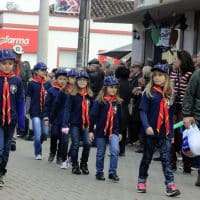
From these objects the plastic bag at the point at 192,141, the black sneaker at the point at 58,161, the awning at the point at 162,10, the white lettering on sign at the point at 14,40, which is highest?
the awning at the point at 162,10

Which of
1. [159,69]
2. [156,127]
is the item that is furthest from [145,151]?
→ [159,69]

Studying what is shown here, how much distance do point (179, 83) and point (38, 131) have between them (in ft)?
9.40

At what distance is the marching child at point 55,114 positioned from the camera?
12891 mm

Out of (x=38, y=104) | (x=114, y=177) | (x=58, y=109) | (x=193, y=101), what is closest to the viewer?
(x=193, y=101)

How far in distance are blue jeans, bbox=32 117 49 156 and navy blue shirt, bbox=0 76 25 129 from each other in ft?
11.4

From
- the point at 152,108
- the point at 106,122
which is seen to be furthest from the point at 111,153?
the point at 152,108

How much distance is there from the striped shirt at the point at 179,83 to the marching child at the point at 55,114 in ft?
6.44

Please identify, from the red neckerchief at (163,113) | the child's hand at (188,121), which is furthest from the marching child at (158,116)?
the child's hand at (188,121)

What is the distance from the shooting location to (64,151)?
12.4 m

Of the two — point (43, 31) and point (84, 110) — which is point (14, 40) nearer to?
point (43, 31)

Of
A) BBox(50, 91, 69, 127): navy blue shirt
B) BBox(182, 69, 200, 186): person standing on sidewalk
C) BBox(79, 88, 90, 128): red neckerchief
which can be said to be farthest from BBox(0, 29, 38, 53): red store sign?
BBox(182, 69, 200, 186): person standing on sidewalk

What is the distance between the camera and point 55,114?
12938 mm

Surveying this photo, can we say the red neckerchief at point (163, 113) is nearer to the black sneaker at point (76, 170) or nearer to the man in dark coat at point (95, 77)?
the black sneaker at point (76, 170)

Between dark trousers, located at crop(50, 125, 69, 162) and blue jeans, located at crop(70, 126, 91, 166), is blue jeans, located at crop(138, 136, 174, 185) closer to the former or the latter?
blue jeans, located at crop(70, 126, 91, 166)
